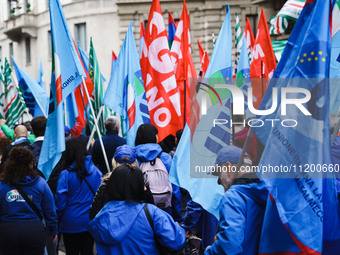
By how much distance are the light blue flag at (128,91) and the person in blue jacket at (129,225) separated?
13.0ft

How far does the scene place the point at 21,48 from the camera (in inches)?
1371

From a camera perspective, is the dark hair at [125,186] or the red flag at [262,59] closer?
the dark hair at [125,186]

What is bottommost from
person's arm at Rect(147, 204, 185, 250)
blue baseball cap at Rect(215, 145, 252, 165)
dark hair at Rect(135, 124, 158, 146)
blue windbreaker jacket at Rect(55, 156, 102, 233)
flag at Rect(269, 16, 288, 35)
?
blue windbreaker jacket at Rect(55, 156, 102, 233)

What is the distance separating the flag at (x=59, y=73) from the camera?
575cm

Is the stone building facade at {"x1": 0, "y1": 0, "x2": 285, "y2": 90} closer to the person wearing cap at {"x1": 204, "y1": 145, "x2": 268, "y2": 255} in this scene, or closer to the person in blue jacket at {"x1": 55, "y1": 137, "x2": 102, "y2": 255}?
the person in blue jacket at {"x1": 55, "y1": 137, "x2": 102, "y2": 255}

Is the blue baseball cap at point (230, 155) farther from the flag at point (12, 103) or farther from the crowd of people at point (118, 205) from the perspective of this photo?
the flag at point (12, 103)

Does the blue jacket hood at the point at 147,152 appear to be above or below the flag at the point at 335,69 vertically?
below

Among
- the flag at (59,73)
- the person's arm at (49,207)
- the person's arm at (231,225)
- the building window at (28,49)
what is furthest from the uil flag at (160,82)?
the building window at (28,49)

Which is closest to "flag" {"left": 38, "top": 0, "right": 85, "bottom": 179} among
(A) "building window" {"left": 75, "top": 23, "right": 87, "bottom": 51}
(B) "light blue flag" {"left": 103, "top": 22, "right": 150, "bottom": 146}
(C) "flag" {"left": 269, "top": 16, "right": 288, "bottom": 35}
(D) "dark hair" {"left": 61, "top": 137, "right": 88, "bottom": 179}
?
(D) "dark hair" {"left": 61, "top": 137, "right": 88, "bottom": 179}

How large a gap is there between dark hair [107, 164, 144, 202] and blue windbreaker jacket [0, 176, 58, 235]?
1388 mm

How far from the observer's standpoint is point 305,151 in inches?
126

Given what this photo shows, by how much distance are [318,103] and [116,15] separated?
26155 millimetres

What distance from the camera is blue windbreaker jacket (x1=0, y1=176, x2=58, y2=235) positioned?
4672mm

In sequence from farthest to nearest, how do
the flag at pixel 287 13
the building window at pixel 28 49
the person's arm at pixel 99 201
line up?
the building window at pixel 28 49 → the flag at pixel 287 13 → the person's arm at pixel 99 201
